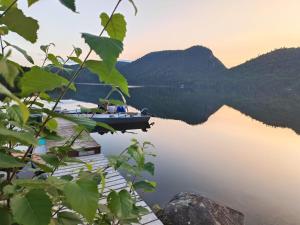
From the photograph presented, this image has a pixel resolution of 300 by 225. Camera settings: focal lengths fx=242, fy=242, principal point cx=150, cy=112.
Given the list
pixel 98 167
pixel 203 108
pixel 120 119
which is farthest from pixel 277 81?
pixel 98 167

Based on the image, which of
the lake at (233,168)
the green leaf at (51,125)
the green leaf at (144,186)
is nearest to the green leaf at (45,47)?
the green leaf at (51,125)

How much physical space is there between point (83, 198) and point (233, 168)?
18.4m

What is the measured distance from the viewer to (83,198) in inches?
28.3

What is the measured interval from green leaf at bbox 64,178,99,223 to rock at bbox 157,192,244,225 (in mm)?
5607

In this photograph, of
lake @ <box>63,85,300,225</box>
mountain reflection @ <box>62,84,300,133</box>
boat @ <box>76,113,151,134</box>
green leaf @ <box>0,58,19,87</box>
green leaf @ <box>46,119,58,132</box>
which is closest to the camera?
green leaf @ <box>0,58,19,87</box>

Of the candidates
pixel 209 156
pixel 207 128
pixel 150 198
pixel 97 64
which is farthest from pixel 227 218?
pixel 207 128

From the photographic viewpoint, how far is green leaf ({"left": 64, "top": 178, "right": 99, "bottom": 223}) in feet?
2.28

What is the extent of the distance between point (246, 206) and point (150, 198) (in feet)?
15.1

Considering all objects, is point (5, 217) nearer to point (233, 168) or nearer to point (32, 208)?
point (32, 208)

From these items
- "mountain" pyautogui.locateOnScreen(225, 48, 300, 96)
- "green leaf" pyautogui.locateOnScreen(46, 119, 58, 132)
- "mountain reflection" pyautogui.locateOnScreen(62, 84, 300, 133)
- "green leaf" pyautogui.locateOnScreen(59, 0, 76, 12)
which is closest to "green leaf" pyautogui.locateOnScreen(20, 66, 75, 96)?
"green leaf" pyautogui.locateOnScreen(59, 0, 76, 12)

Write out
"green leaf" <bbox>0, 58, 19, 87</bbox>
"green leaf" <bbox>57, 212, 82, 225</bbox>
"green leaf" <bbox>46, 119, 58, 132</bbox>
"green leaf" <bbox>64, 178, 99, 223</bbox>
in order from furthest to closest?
"green leaf" <bbox>46, 119, 58, 132</bbox>, "green leaf" <bbox>57, 212, 82, 225</bbox>, "green leaf" <bbox>64, 178, 99, 223</bbox>, "green leaf" <bbox>0, 58, 19, 87</bbox>

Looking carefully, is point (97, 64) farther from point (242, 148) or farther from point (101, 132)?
point (242, 148)

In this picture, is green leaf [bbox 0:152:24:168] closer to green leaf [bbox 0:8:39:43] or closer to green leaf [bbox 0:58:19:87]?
green leaf [bbox 0:58:19:87]

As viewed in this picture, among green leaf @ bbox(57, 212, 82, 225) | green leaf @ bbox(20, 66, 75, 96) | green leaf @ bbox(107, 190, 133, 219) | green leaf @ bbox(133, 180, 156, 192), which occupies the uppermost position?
green leaf @ bbox(20, 66, 75, 96)
